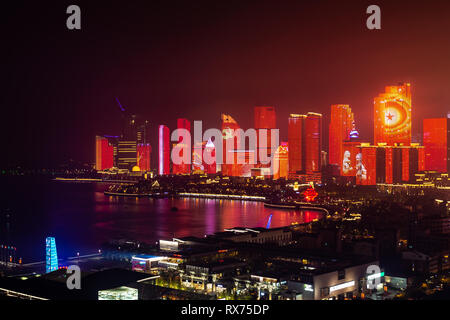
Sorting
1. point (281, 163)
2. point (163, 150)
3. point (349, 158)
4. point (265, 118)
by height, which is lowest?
point (281, 163)

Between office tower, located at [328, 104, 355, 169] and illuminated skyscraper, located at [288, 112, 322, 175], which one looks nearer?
illuminated skyscraper, located at [288, 112, 322, 175]

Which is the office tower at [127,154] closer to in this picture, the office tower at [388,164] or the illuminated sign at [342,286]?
the office tower at [388,164]

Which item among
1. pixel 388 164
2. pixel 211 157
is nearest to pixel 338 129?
pixel 388 164

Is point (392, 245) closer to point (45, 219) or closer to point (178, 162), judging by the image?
point (45, 219)

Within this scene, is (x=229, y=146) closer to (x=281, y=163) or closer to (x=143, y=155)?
(x=281, y=163)

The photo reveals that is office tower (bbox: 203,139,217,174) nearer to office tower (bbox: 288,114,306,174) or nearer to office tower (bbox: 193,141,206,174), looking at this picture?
office tower (bbox: 193,141,206,174)

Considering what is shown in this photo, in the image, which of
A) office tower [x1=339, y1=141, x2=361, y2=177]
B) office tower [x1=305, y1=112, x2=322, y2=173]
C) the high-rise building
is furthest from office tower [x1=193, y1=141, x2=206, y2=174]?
office tower [x1=339, y1=141, x2=361, y2=177]
